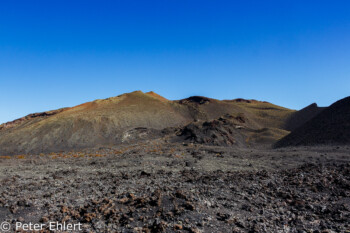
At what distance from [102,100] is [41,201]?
5435 centimetres

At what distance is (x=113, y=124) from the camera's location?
47031mm

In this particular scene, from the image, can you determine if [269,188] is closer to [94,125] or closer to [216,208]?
[216,208]

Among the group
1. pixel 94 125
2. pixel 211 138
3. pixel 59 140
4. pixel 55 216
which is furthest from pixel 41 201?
pixel 94 125

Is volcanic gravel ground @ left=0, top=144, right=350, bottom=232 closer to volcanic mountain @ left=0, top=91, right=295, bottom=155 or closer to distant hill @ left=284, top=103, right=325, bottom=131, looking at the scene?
volcanic mountain @ left=0, top=91, right=295, bottom=155

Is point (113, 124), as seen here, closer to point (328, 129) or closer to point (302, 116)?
point (328, 129)

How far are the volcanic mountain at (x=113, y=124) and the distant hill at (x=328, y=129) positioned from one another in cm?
626

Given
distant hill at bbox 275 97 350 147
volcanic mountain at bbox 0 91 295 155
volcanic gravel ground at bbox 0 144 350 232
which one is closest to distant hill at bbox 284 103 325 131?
volcanic mountain at bbox 0 91 295 155

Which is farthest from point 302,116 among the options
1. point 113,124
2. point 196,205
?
point 196,205

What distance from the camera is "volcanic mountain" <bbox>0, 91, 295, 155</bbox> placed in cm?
4050

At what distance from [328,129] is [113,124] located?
33887 mm

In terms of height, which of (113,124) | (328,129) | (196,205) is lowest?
(196,205)

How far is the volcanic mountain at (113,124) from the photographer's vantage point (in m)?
40.5

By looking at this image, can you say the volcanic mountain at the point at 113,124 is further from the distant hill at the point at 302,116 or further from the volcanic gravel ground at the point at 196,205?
the volcanic gravel ground at the point at 196,205

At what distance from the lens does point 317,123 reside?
3503 cm
